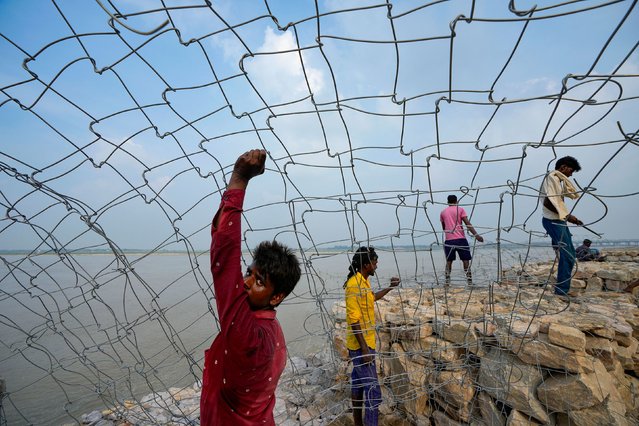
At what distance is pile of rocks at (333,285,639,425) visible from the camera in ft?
8.70

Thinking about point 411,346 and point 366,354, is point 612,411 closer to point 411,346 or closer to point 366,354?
point 411,346

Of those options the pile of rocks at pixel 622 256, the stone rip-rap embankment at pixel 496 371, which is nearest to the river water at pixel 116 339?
the stone rip-rap embankment at pixel 496 371

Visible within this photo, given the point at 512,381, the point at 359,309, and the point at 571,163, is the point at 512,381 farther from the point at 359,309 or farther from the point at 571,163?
the point at 571,163

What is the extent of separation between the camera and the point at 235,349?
1.05m

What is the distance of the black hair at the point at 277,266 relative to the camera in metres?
1.24

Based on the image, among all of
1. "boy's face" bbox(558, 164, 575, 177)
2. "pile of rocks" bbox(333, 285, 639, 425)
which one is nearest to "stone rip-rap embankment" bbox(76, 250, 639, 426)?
"pile of rocks" bbox(333, 285, 639, 425)

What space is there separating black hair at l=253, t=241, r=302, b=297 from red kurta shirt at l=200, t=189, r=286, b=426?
0.13m

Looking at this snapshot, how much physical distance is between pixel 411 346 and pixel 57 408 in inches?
193

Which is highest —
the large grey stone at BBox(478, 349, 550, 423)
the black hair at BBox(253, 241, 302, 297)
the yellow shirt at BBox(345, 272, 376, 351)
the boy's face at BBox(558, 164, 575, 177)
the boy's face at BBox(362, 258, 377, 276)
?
the boy's face at BBox(558, 164, 575, 177)

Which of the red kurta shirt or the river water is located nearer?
the red kurta shirt

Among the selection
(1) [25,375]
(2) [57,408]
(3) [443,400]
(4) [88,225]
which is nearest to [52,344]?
(1) [25,375]

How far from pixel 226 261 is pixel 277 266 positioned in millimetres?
266

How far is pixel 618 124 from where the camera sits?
4.03 feet

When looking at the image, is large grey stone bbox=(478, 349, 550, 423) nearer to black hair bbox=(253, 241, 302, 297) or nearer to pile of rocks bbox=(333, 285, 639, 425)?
pile of rocks bbox=(333, 285, 639, 425)
